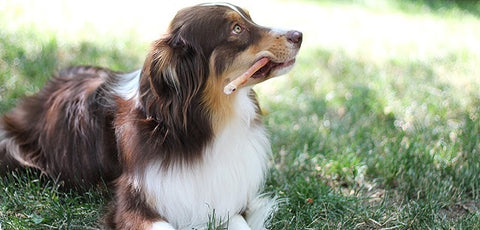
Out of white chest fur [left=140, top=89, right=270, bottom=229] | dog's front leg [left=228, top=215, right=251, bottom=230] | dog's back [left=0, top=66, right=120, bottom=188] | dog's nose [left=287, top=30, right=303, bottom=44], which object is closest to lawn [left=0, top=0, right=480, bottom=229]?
dog's back [left=0, top=66, right=120, bottom=188]

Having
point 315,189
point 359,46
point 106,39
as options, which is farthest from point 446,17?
point 315,189

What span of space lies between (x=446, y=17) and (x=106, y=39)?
6342mm

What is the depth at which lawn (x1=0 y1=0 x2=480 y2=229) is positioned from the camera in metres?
3.84

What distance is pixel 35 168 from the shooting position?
4.07 meters

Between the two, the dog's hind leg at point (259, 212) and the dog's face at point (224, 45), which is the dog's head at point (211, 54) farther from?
the dog's hind leg at point (259, 212)

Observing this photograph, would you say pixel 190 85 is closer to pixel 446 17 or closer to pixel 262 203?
pixel 262 203

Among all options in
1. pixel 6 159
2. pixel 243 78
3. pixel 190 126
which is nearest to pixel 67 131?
pixel 6 159

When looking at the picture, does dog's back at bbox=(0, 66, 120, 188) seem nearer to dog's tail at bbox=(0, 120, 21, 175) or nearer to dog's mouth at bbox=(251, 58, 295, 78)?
dog's tail at bbox=(0, 120, 21, 175)

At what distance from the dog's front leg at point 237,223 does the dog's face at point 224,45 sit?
0.78 meters

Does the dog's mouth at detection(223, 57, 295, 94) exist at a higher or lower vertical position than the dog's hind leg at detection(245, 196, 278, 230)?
higher

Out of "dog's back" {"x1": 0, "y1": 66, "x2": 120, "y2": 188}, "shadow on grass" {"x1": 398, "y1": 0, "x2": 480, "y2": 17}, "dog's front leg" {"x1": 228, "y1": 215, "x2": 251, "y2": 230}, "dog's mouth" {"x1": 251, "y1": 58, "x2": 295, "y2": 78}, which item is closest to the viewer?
"dog's mouth" {"x1": 251, "y1": 58, "x2": 295, "y2": 78}

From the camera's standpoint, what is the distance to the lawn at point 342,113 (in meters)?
3.84

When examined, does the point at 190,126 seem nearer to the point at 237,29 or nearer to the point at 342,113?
the point at 237,29

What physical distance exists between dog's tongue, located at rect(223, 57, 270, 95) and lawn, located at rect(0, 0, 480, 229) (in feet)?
3.13
